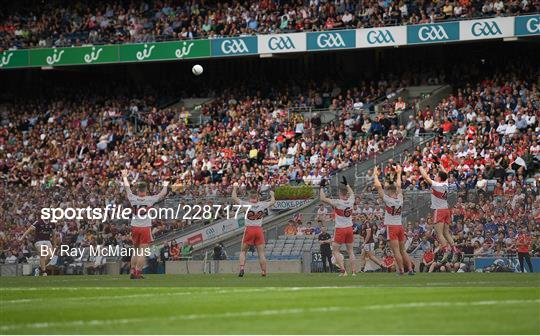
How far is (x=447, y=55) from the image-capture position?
41500 millimetres

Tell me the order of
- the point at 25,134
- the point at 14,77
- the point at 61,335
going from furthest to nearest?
the point at 14,77, the point at 25,134, the point at 61,335

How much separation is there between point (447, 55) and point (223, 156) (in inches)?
371

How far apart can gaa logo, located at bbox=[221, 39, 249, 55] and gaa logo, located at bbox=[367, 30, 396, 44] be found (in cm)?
516

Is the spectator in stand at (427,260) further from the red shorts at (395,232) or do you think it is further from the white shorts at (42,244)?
the white shorts at (42,244)

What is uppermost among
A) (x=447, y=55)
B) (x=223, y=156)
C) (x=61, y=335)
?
(x=447, y=55)

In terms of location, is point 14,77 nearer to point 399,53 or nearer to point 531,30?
point 399,53

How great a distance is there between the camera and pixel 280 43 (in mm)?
41750

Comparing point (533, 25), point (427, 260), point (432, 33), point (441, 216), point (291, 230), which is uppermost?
point (432, 33)

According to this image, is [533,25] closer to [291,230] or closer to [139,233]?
[291,230]

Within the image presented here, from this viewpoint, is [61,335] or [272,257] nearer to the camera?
[61,335]

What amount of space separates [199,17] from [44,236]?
15.9m

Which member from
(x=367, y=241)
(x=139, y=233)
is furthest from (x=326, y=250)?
(x=139, y=233)

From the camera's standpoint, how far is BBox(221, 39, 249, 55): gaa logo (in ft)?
139

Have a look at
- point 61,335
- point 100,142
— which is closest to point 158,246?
point 100,142
